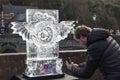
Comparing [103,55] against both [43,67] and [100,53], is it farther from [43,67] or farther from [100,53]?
[43,67]

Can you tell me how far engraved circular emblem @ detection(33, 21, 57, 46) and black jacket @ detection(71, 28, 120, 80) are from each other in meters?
3.06

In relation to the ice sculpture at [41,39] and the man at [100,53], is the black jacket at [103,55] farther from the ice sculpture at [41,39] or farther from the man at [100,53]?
the ice sculpture at [41,39]

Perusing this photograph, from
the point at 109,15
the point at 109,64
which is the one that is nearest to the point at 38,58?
the point at 109,64

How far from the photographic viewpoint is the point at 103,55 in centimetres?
412

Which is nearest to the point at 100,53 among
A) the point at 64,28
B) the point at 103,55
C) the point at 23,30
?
the point at 103,55

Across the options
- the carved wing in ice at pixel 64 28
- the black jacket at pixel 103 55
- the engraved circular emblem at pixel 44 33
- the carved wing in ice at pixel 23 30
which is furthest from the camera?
the carved wing in ice at pixel 64 28

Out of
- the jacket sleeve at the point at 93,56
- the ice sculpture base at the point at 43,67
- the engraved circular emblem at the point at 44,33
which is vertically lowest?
the ice sculpture base at the point at 43,67

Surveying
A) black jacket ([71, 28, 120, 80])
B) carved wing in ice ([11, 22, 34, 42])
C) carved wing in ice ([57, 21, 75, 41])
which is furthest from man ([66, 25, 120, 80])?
carved wing in ice ([57, 21, 75, 41])

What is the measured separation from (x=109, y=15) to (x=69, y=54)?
1664 inches

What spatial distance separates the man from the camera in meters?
4.10

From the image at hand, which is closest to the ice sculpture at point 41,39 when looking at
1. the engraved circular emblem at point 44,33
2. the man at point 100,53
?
the engraved circular emblem at point 44,33

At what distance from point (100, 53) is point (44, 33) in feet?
10.5

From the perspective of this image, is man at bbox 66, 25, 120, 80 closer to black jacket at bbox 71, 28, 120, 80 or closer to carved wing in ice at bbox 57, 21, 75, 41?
black jacket at bbox 71, 28, 120, 80

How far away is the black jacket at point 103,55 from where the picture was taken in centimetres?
409
